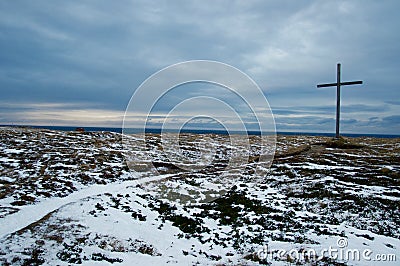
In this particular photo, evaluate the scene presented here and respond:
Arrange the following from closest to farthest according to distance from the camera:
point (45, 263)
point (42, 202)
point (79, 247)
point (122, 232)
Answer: point (45, 263) < point (79, 247) < point (122, 232) < point (42, 202)

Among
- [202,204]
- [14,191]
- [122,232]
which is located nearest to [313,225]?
[202,204]

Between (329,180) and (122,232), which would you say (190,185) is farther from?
(329,180)

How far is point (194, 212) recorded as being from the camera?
17.7 metres

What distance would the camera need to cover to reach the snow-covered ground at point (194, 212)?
11.9 m

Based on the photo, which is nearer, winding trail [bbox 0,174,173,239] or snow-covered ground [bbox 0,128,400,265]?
snow-covered ground [bbox 0,128,400,265]

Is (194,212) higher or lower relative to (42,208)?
lower

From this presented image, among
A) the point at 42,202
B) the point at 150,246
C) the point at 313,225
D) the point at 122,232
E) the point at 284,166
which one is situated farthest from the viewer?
the point at 284,166

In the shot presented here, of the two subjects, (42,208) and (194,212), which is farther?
(194,212)

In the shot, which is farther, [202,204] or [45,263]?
A: [202,204]

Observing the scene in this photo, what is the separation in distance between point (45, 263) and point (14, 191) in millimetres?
10160

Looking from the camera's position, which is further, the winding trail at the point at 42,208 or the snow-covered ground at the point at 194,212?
the winding trail at the point at 42,208

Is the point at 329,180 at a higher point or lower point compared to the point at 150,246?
higher

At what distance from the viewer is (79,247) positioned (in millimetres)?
12008

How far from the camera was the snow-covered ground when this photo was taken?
11867 mm
